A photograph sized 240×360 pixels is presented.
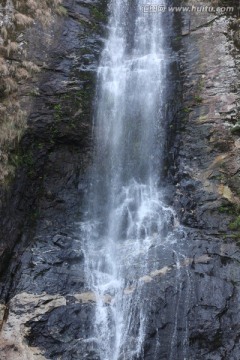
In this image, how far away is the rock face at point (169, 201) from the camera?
296 inches

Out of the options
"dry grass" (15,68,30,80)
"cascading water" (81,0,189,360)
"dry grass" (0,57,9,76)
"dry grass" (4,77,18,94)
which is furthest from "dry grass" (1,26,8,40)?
"cascading water" (81,0,189,360)

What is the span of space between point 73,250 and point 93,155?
3.09 metres

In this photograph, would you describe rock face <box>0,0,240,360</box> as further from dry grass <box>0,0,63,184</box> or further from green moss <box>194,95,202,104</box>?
dry grass <box>0,0,63,184</box>

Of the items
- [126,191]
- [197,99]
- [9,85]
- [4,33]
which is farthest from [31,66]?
[197,99]

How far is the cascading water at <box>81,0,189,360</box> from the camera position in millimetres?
7875

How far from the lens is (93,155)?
1084cm

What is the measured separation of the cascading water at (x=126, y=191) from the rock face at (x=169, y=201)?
10.2 inches

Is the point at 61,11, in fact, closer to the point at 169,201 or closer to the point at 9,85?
the point at 9,85

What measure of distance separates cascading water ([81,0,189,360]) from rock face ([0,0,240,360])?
26 centimetres

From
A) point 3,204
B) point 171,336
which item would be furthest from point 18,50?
point 171,336

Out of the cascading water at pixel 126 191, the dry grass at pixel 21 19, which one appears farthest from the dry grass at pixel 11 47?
the cascading water at pixel 126 191

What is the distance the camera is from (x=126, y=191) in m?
10.3

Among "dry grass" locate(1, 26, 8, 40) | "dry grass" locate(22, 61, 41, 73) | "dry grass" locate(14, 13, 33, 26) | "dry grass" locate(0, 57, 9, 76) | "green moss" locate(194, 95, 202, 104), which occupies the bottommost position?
"green moss" locate(194, 95, 202, 104)

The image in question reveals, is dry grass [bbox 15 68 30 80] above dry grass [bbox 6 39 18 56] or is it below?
below
